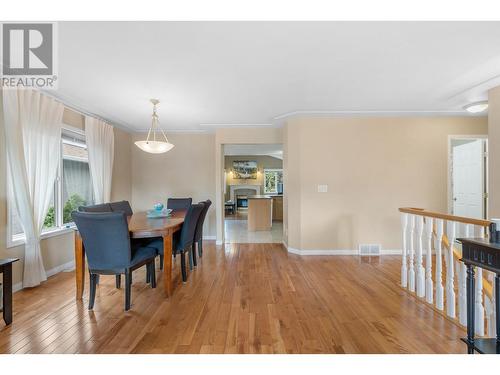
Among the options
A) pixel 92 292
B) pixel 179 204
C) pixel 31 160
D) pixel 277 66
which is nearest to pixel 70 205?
pixel 31 160

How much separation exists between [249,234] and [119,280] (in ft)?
11.6

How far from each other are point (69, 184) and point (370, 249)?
16.9 ft

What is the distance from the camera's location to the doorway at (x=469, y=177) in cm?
414

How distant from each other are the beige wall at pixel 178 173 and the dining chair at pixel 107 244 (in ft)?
10.5

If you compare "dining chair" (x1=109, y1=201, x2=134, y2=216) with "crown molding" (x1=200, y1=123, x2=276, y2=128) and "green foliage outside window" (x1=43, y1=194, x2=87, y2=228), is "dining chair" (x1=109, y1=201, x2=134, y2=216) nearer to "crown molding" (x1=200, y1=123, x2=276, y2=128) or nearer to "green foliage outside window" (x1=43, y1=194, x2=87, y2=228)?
"green foliage outside window" (x1=43, y1=194, x2=87, y2=228)

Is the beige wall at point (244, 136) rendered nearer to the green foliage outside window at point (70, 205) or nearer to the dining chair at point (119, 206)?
the dining chair at point (119, 206)

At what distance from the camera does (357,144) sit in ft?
14.0

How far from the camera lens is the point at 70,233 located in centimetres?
367

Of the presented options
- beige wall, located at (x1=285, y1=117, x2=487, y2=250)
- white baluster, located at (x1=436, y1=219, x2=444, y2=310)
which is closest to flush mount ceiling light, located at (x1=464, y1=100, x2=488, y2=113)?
beige wall, located at (x1=285, y1=117, x2=487, y2=250)

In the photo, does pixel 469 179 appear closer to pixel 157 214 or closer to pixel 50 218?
pixel 157 214

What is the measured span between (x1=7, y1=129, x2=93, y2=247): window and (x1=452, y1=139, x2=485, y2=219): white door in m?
6.63

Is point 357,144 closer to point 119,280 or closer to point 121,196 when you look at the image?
point 119,280

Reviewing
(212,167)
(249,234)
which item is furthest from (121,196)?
(249,234)
